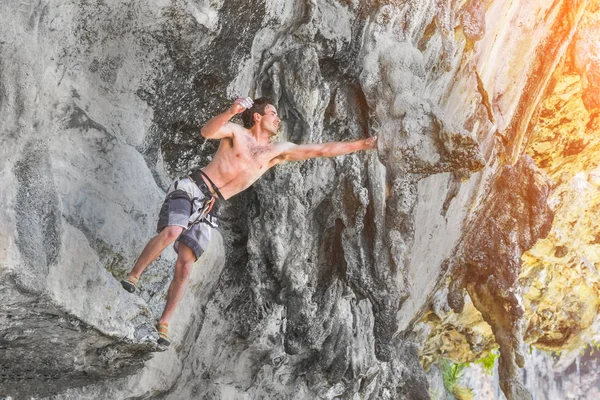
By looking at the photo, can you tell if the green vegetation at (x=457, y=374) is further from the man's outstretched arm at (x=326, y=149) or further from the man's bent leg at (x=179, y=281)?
the man's bent leg at (x=179, y=281)

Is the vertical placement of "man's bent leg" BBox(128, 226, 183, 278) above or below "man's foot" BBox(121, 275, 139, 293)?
above

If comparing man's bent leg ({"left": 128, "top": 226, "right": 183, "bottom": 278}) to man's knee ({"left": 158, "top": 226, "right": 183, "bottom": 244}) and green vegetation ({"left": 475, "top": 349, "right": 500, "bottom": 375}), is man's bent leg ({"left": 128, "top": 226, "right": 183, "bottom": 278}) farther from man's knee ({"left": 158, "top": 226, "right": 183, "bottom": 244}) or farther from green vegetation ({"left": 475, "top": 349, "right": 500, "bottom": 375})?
green vegetation ({"left": 475, "top": 349, "right": 500, "bottom": 375})

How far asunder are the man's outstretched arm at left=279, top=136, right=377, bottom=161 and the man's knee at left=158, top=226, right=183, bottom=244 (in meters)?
1.18

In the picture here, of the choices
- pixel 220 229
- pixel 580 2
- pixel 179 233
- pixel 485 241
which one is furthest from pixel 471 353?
pixel 179 233

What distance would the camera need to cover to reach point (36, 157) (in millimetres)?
5316

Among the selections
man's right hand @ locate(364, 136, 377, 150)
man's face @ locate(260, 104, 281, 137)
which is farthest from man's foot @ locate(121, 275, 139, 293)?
man's right hand @ locate(364, 136, 377, 150)

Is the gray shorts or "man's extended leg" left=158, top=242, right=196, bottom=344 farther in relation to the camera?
"man's extended leg" left=158, top=242, right=196, bottom=344

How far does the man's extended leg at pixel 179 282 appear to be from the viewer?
5969mm

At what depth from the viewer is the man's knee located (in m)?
5.61

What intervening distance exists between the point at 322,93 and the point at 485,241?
420 cm

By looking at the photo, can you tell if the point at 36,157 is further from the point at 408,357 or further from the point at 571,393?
the point at 571,393

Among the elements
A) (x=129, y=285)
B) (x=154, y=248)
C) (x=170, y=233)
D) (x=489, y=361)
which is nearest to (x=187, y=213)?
(x=170, y=233)

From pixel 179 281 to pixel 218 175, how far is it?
92 cm

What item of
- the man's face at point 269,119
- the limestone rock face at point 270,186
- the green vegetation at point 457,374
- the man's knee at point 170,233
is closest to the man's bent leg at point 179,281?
the limestone rock face at point 270,186
